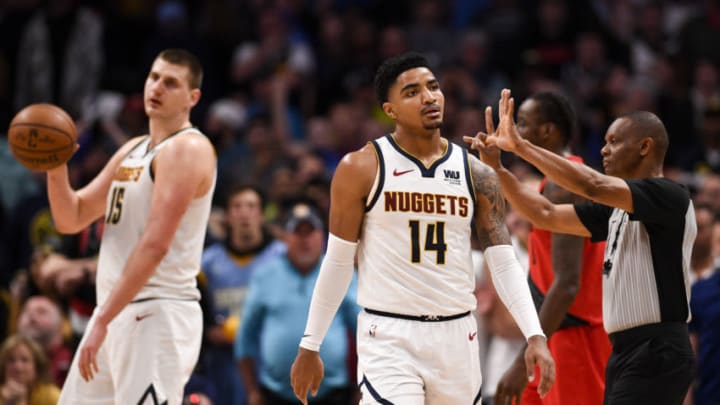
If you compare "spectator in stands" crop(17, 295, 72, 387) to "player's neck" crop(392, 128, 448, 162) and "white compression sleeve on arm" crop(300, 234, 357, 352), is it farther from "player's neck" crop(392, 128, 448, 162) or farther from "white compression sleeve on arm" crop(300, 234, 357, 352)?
"player's neck" crop(392, 128, 448, 162)

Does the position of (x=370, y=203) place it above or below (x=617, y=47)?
below

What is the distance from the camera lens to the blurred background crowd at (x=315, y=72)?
528 inches

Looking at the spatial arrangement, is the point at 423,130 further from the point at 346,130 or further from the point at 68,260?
the point at 346,130

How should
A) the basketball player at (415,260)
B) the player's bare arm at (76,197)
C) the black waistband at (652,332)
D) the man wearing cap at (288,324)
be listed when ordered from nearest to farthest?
the basketball player at (415,260)
the black waistband at (652,332)
the player's bare arm at (76,197)
the man wearing cap at (288,324)

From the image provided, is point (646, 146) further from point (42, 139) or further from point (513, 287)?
point (42, 139)

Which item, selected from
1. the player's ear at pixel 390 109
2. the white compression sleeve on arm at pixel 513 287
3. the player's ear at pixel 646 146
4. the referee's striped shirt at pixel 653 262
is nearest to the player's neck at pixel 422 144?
the player's ear at pixel 390 109

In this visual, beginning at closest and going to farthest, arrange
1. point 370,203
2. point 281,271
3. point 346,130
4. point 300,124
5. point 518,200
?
point 370,203 < point 518,200 < point 281,271 < point 346,130 < point 300,124

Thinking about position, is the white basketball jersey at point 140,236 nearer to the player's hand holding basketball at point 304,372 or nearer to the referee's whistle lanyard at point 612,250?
the player's hand holding basketball at point 304,372

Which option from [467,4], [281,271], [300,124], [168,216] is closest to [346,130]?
[300,124]

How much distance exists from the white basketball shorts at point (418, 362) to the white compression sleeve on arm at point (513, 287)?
312 mm

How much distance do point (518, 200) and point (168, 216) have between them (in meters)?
2.04

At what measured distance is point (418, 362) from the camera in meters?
6.32

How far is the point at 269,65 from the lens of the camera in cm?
1477

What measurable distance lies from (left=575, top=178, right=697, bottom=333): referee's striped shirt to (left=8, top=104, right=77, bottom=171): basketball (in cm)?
346
